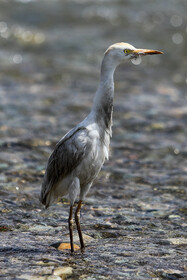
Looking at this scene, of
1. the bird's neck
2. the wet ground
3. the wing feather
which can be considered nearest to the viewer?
the wet ground

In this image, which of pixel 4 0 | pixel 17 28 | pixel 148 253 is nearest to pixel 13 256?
pixel 148 253

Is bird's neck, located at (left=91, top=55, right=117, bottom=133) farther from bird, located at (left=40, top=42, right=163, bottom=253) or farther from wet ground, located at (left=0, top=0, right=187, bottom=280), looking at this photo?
wet ground, located at (left=0, top=0, right=187, bottom=280)

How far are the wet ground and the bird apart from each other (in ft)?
2.04

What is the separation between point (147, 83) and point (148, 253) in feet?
26.5

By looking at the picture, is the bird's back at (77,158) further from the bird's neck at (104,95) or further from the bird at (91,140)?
the bird's neck at (104,95)

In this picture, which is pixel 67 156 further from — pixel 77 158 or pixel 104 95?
pixel 104 95

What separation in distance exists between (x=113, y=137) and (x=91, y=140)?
165 inches

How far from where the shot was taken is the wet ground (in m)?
5.18

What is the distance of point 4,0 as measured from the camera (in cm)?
1780

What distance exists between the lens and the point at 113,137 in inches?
373

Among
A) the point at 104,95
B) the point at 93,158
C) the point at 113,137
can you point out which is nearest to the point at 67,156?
the point at 93,158

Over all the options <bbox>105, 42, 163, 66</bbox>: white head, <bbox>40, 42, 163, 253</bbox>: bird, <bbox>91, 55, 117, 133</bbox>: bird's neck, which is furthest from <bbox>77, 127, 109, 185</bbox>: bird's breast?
<bbox>105, 42, 163, 66</bbox>: white head

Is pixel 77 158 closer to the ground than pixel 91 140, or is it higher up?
closer to the ground

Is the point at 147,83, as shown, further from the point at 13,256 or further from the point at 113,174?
the point at 13,256
